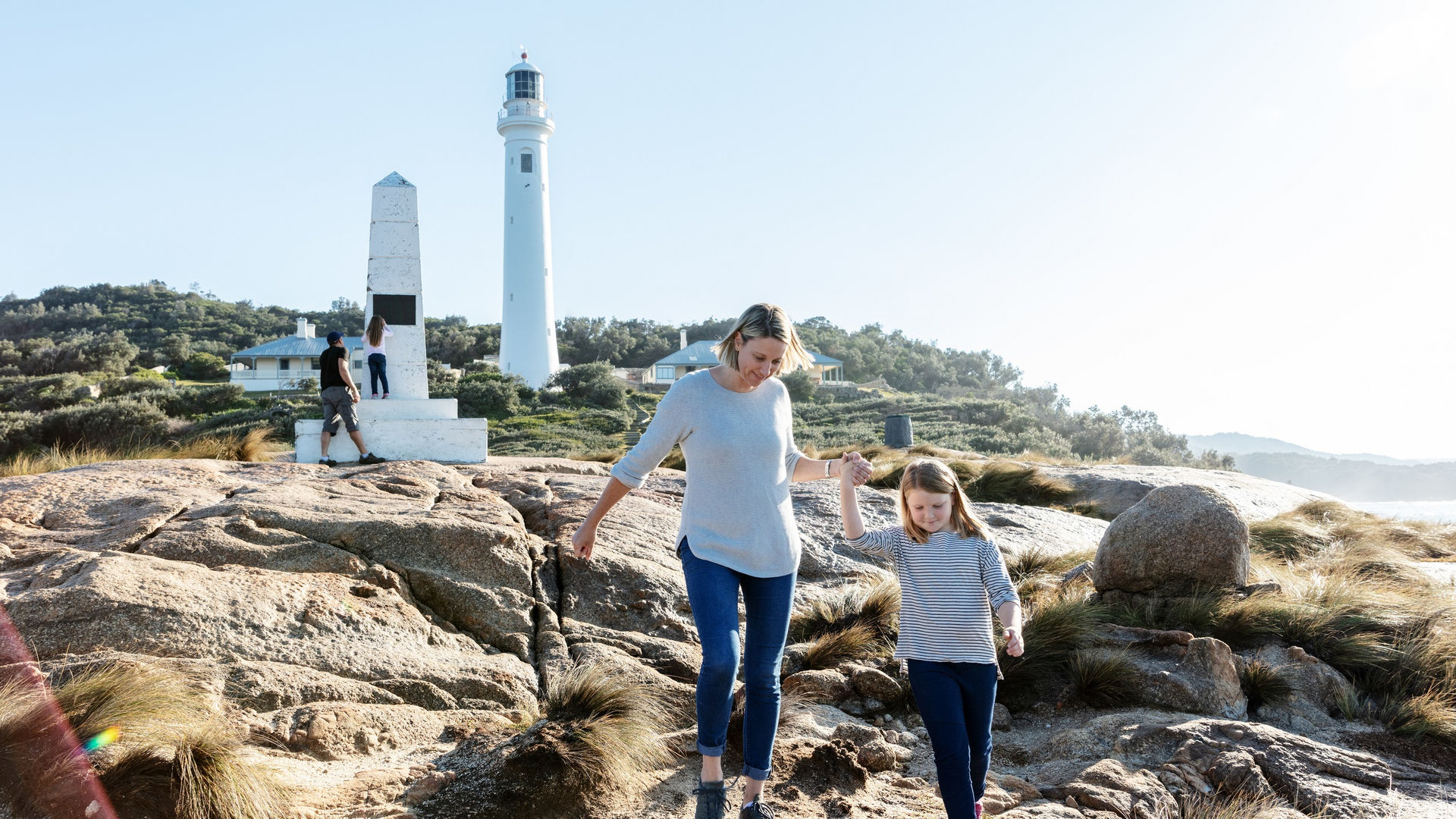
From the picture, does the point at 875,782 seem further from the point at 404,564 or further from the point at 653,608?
the point at 404,564

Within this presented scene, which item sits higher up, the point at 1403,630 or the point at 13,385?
the point at 13,385

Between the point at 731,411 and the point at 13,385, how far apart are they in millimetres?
37924

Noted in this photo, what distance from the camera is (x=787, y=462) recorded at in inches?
149

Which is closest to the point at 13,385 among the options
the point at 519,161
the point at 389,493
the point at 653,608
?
the point at 519,161

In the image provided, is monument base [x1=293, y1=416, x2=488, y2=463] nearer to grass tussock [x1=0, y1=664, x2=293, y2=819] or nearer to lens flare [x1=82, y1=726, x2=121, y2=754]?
grass tussock [x1=0, y1=664, x2=293, y2=819]

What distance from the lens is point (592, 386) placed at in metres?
39.7

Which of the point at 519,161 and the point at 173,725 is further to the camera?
the point at 519,161

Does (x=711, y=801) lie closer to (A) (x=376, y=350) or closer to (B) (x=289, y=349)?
(A) (x=376, y=350)

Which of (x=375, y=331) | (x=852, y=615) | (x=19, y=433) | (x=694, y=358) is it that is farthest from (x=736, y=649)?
(x=694, y=358)

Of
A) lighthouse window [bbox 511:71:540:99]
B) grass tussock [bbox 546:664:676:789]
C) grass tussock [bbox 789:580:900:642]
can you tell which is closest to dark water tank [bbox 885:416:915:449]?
grass tussock [bbox 789:580:900:642]

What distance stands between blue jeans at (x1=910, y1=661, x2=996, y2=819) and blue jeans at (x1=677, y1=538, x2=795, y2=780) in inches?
21.5

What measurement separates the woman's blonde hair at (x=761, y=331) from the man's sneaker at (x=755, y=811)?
5.13ft

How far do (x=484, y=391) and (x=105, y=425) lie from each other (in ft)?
45.5

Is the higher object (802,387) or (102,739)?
(802,387)
